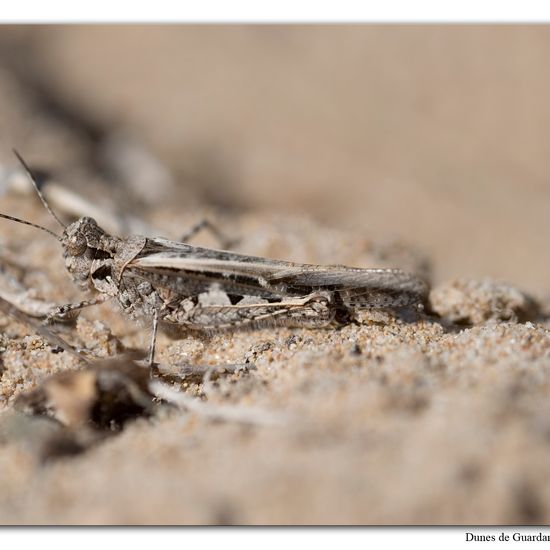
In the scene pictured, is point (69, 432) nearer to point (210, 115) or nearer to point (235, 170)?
point (235, 170)

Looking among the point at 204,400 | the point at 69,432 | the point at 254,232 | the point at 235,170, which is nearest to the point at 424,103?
the point at 235,170

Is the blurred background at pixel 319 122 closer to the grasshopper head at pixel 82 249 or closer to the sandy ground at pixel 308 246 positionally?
the sandy ground at pixel 308 246

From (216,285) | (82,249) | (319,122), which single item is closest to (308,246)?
(216,285)

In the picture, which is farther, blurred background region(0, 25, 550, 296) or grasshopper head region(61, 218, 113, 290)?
blurred background region(0, 25, 550, 296)

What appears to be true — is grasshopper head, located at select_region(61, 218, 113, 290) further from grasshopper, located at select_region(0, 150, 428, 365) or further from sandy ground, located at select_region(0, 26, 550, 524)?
sandy ground, located at select_region(0, 26, 550, 524)

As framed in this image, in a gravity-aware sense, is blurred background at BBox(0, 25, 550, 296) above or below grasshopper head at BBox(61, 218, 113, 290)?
above

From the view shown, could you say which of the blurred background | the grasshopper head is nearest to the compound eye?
the grasshopper head
